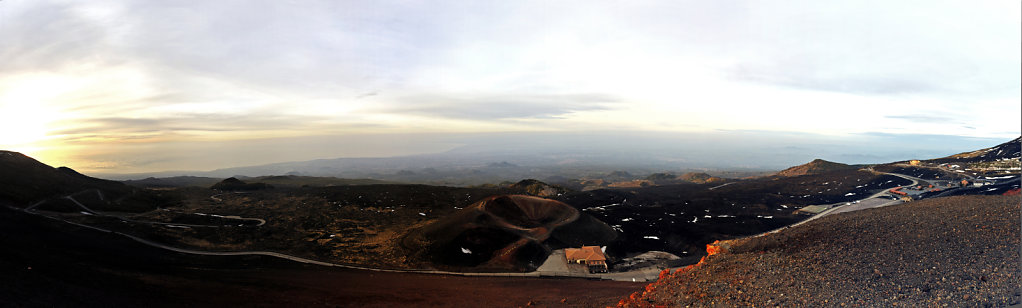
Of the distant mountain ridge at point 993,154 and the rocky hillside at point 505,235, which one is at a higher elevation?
the distant mountain ridge at point 993,154

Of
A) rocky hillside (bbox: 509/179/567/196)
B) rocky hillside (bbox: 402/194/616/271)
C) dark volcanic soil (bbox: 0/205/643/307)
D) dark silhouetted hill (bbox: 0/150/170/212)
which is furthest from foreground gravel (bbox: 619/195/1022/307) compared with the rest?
dark silhouetted hill (bbox: 0/150/170/212)

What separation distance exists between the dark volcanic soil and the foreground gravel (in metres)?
5.71

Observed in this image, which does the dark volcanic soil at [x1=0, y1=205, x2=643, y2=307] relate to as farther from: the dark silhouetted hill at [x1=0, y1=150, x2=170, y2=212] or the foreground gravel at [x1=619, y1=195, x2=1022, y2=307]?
the dark silhouetted hill at [x1=0, y1=150, x2=170, y2=212]

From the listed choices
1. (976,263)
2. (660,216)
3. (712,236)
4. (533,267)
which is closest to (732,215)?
(660,216)

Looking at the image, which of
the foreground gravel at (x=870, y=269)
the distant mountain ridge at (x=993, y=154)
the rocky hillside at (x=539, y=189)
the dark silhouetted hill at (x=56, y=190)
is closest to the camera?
the foreground gravel at (x=870, y=269)

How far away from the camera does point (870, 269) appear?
14.4m

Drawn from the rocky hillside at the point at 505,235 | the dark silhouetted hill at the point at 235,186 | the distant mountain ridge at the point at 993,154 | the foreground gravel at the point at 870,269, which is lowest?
the rocky hillside at the point at 505,235

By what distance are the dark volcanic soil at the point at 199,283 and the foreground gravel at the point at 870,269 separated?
5.71 meters

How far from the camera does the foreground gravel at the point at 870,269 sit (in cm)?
1224

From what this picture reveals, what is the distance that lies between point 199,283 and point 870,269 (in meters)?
36.3

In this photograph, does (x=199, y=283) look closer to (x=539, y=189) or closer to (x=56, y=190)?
(x=56, y=190)

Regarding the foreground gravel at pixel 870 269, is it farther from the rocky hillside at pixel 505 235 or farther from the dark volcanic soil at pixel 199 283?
the rocky hillside at pixel 505 235

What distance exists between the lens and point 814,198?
6259 cm

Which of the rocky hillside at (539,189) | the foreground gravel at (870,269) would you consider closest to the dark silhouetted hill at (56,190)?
the foreground gravel at (870,269)
